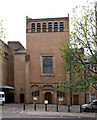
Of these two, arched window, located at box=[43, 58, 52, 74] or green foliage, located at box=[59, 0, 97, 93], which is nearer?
green foliage, located at box=[59, 0, 97, 93]

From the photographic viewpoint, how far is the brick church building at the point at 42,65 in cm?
3603

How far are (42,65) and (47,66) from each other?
3.12 feet

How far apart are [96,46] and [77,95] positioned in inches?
783

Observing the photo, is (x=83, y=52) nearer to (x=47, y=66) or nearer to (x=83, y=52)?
(x=83, y=52)

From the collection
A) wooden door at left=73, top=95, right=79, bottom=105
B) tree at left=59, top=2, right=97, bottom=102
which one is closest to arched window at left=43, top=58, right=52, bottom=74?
wooden door at left=73, top=95, right=79, bottom=105

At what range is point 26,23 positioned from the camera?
123 feet

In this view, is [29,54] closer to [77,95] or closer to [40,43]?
[40,43]

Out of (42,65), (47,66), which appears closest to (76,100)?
(47,66)

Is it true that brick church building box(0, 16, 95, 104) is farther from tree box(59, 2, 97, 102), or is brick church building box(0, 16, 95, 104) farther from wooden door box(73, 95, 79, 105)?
tree box(59, 2, 97, 102)

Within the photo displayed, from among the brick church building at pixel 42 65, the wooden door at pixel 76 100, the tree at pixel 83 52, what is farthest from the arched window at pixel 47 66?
the tree at pixel 83 52

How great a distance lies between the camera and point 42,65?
121ft

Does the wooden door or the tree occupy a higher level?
the tree

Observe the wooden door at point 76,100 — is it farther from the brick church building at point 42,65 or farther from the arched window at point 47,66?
the arched window at point 47,66

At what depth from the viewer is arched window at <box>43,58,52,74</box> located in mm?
36906
